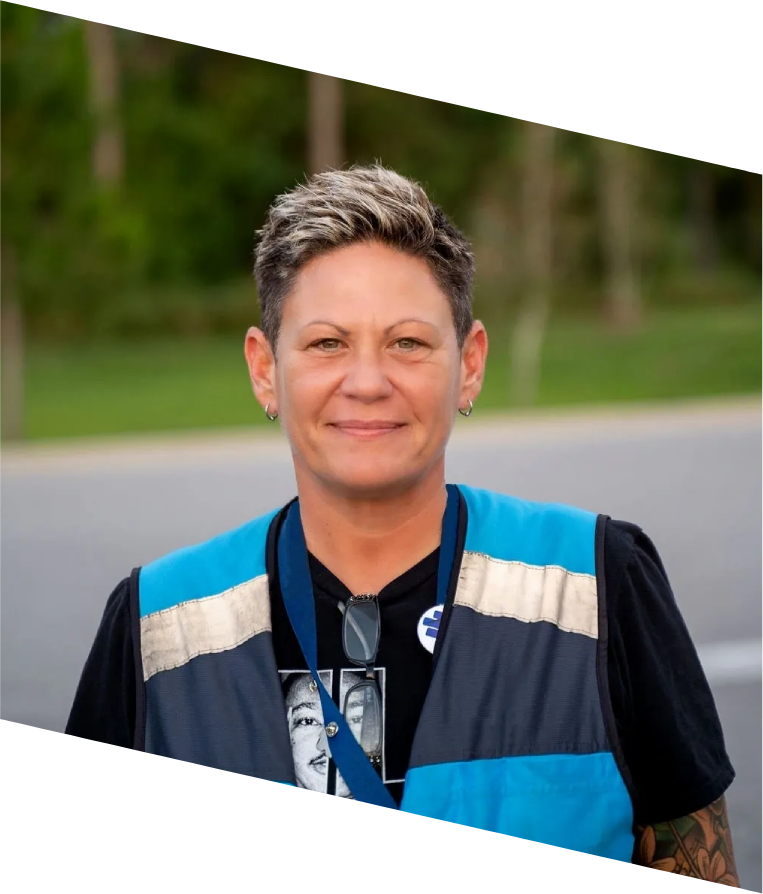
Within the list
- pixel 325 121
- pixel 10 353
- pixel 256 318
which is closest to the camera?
pixel 10 353

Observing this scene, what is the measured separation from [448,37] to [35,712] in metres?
2.54

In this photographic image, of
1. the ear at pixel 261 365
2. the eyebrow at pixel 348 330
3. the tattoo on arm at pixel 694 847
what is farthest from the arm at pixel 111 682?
the tattoo on arm at pixel 694 847

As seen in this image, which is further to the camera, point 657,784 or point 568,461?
point 568,461

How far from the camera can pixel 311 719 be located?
5.13 ft

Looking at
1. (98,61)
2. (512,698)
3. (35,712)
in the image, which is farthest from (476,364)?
(98,61)

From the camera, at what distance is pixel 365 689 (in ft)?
5.07

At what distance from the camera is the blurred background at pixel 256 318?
5.50 metres

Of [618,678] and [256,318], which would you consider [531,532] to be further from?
[256,318]

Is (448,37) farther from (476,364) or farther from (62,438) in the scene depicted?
(62,438)

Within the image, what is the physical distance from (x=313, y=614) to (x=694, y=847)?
0.60 metres

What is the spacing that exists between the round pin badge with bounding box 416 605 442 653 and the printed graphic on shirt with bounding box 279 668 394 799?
7cm

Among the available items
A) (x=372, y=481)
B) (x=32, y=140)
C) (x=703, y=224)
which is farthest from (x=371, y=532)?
(x=703, y=224)

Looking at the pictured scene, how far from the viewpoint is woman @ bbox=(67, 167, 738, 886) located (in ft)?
4.99

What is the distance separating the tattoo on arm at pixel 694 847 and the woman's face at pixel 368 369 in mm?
577
